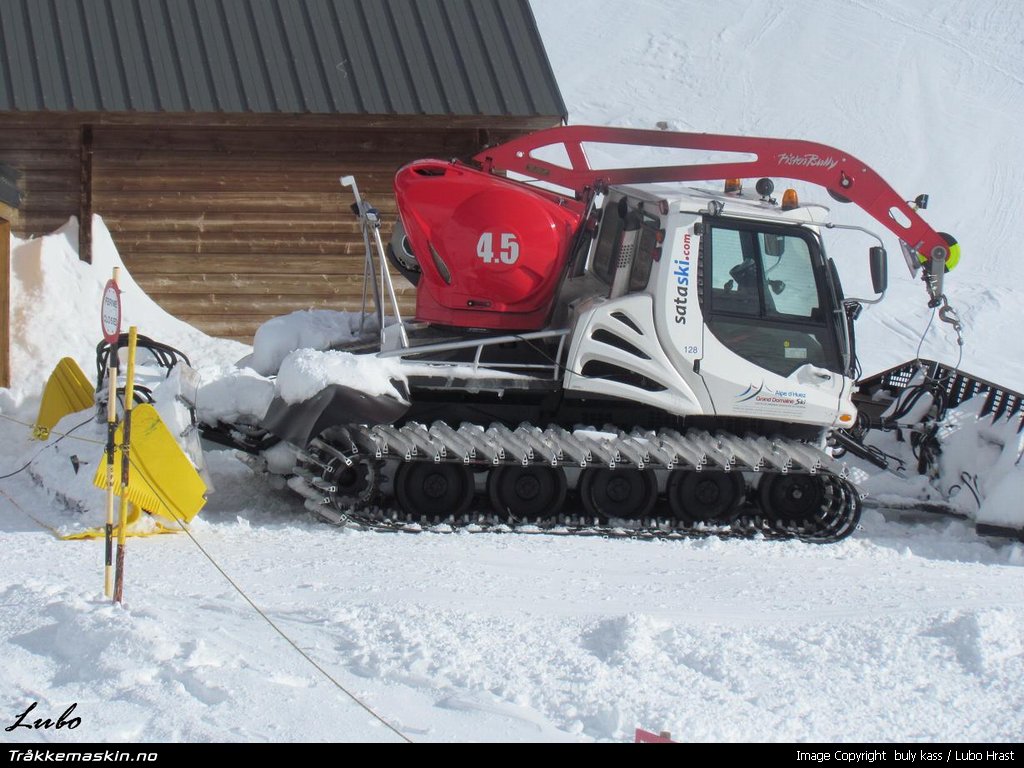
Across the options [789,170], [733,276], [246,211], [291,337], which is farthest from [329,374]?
[246,211]

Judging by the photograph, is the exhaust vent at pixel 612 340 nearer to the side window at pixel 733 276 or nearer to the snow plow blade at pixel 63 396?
the side window at pixel 733 276

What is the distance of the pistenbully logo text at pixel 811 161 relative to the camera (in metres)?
9.52

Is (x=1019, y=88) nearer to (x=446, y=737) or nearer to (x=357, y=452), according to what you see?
(x=357, y=452)

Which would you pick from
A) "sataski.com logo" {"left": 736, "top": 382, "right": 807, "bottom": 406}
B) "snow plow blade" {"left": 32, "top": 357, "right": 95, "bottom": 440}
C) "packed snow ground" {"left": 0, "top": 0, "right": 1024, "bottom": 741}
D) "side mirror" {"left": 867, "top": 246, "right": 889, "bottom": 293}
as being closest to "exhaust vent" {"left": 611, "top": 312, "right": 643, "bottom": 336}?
"sataski.com logo" {"left": 736, "top": 382, "right": 807, "bottom": 406}

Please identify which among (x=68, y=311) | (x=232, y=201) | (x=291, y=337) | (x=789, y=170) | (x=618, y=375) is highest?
(x=232, y=201)

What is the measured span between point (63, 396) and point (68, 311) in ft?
14.8

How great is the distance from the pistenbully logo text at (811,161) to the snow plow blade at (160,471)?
4.79 meters

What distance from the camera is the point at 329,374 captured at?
28.1ft

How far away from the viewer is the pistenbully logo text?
9.52 m

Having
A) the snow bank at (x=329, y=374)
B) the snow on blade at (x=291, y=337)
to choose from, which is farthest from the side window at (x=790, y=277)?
the snow on blade at (x=291, y=337)

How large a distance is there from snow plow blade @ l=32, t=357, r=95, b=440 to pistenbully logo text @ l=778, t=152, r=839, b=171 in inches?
213

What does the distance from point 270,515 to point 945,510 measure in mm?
4994

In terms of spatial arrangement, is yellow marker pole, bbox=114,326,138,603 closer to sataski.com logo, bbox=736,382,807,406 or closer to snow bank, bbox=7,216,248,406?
sataski.com logo, bbox=736,382,807,406

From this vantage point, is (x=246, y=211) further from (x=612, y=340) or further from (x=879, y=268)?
(x=879, y=268)
